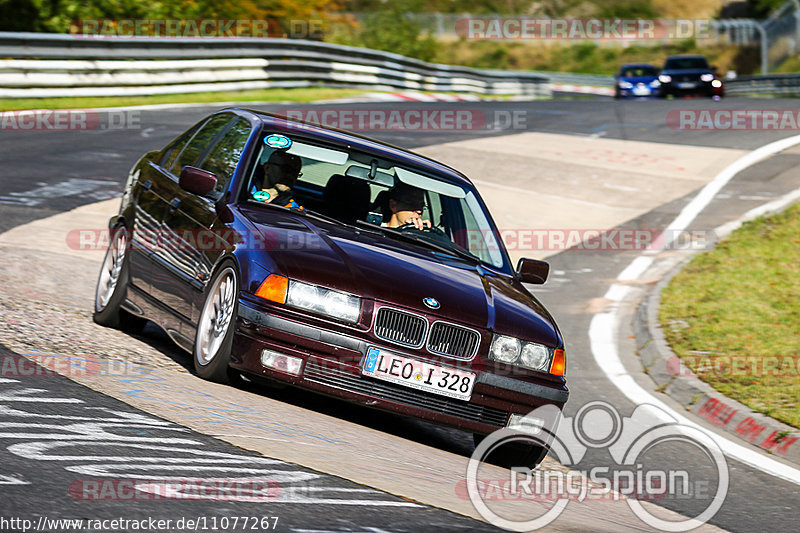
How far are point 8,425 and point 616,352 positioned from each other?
622 centimetres

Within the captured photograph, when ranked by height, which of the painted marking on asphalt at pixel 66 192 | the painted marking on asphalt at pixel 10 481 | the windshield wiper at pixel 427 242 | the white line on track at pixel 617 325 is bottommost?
the white line on track at pixel 617 325

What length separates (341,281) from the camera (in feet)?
19.9

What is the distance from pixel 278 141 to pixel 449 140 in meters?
13.3

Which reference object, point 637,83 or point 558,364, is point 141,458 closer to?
point 558,364

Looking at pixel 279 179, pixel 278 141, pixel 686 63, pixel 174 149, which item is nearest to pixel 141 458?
pixel 279 179

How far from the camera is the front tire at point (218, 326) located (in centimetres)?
617

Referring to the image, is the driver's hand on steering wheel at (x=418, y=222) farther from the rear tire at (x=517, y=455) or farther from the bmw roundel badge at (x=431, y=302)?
the rear tire at (x=517, y=455)

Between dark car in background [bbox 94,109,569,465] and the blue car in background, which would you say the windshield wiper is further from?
the blue car in background

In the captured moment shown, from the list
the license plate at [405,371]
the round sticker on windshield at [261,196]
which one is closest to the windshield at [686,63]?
the round sticker on windshield at [261,196]

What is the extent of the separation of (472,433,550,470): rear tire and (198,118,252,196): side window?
2296mm

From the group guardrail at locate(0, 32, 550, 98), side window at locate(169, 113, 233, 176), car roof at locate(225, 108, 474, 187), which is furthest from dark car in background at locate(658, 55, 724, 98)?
side window at locate(169, 113, 233, 176)

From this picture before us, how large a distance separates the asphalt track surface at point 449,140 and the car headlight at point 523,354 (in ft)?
2.21

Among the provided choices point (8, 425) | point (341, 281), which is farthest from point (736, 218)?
point (8, 425)

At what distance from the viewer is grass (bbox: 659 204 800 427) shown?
346 inches
